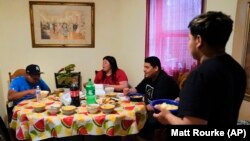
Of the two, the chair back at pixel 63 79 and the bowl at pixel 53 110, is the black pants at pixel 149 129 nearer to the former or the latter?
the bowl at pixel 53 110

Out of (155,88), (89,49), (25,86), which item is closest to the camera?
(155,88)

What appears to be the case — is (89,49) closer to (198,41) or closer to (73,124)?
(73,124)

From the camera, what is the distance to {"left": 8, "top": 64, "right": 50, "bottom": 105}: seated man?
2385mm

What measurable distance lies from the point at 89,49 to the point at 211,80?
3093mm

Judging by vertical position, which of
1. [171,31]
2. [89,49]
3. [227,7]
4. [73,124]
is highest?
[227,7]

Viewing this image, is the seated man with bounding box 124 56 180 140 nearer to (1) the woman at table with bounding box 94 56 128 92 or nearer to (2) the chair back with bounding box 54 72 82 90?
(1) the woman at table with bounding box 94 56 128 92

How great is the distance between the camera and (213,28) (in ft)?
2.82

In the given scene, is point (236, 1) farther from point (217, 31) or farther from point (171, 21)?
point (217, 31)

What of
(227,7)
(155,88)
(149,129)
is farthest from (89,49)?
(227,7)

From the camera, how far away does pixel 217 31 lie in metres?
0.86

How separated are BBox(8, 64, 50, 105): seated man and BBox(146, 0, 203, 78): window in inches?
61.3

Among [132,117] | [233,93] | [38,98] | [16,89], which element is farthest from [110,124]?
[16,89]

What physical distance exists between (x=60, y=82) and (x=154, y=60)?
1.84m

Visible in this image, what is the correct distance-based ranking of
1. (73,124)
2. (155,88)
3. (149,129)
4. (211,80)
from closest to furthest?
(211,80) < (73,124) < (149,129) < (155,88)
